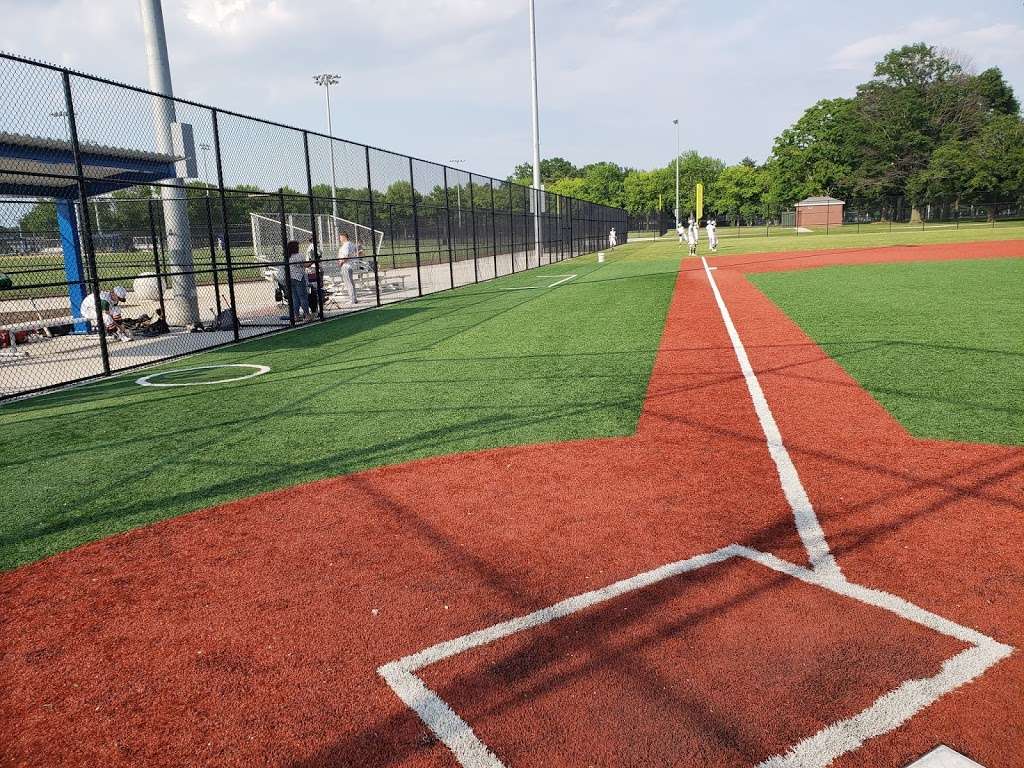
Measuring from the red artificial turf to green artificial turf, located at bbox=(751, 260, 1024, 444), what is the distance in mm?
785

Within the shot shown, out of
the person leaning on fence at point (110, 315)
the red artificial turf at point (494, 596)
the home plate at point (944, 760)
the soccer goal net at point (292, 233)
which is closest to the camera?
the home plate at point (944, 760)

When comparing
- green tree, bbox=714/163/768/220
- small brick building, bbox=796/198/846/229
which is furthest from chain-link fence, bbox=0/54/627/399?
green tree, bbox=714/163/768/220

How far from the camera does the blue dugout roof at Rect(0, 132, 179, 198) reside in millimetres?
10750

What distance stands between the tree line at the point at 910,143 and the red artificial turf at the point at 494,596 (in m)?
88.9

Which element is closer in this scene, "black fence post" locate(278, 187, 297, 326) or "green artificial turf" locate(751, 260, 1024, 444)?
"green artificial turf" locate(751, 260, 1024, 444)

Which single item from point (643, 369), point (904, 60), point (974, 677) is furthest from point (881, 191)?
Result: point (974, 677)

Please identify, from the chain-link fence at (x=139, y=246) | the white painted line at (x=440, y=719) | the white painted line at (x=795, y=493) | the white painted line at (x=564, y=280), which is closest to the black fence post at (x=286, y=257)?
the chain-link fence at (x=139, y=246)

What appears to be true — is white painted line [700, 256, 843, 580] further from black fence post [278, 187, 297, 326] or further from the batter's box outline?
black fence post [278, 187, 297, 326]

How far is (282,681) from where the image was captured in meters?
3.04

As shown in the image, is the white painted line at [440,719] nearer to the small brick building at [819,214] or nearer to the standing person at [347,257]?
the standing person at [347,257]

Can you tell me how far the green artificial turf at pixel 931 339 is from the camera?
6445mm

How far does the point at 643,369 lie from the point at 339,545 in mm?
5701

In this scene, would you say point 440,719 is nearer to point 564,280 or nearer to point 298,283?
point 298,283

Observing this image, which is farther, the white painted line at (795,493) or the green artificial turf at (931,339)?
the green artificial turf at (931,339)
